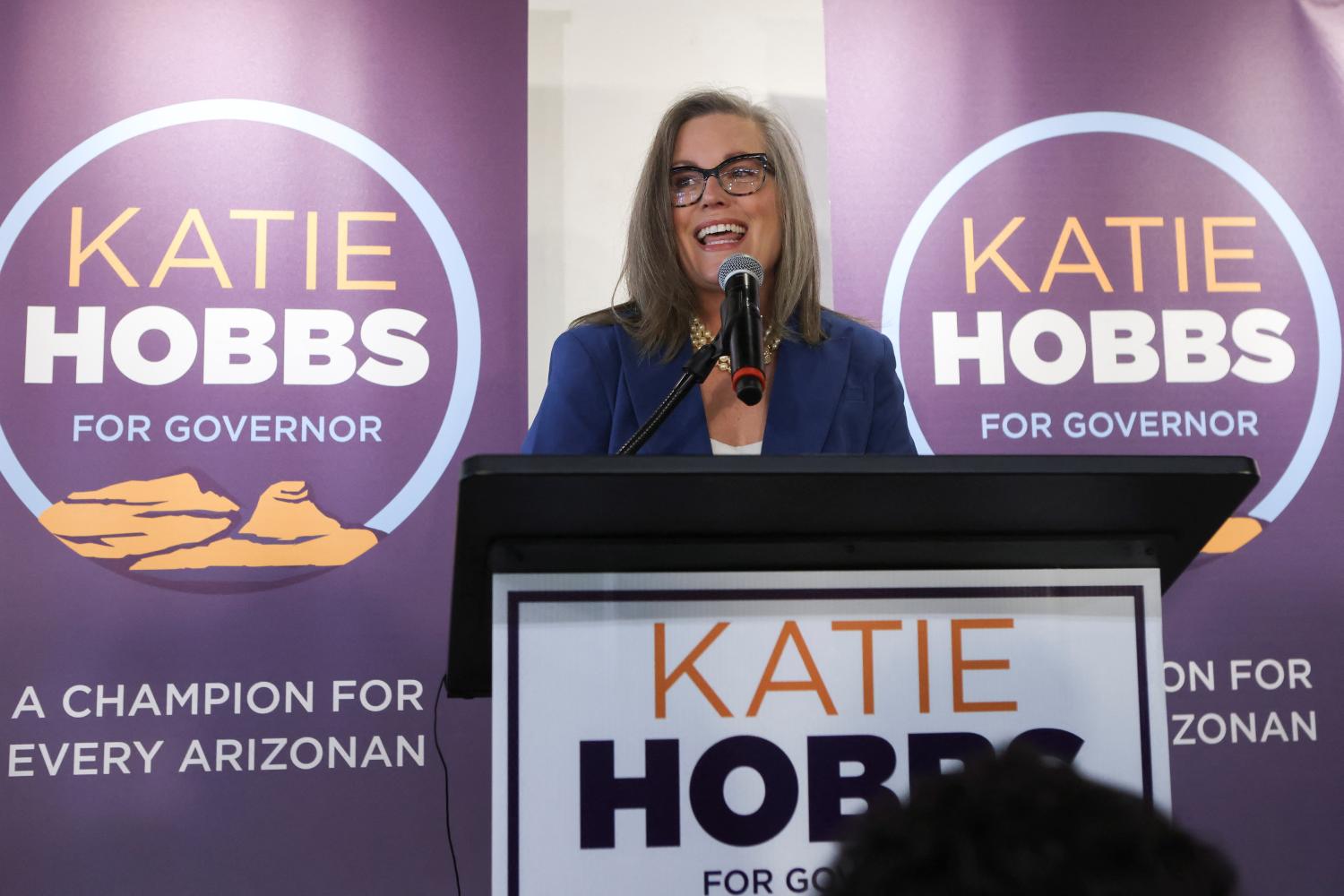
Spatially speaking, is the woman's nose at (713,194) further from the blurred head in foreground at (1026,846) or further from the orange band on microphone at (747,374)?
the blurred head in foreground at (1026,846)

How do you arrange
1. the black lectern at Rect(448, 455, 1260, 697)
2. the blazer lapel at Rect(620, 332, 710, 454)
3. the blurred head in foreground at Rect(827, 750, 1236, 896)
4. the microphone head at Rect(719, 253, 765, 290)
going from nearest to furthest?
the blurred head in foreground at Rect(827, 750, 1236, 896) → the black lectern at Rect(448, 455, 1260, 697) → the microphone head at Rect(719, 253, 765, 290) → the blazer lapel at Rect(620, 332, 710, 454)

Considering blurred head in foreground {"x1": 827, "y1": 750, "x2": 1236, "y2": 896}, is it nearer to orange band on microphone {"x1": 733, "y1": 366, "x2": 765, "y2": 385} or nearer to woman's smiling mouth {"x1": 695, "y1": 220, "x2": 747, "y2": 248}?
orange band on microphone {"x1": 733, "y1": 366, "x2": 765, "y2": 385}

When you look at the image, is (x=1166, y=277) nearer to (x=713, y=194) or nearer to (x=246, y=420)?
(x=713, y=194)

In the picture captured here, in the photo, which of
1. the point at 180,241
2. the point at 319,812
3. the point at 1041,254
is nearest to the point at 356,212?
the point at 180,241

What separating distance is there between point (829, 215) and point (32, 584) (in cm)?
199

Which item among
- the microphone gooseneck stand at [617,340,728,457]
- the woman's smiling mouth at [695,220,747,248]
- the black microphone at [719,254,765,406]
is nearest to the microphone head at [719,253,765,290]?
the black microphone at [719,254,765,406]

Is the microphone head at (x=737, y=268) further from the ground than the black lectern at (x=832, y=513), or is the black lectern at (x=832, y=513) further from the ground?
the microphone head at (x=737, y=268)

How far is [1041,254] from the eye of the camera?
334cm

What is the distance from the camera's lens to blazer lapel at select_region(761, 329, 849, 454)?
87.7 inches

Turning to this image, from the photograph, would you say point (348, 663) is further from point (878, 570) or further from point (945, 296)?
point (878, 570)

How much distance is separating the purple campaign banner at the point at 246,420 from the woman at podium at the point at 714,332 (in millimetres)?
747

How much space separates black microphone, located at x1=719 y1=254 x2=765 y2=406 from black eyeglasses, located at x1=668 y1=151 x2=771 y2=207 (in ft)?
2.80

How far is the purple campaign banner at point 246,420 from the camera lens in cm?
297

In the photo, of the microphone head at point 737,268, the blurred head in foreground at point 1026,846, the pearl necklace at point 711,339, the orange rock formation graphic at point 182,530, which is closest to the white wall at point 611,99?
the orange rock formation graphic at point 182,530
